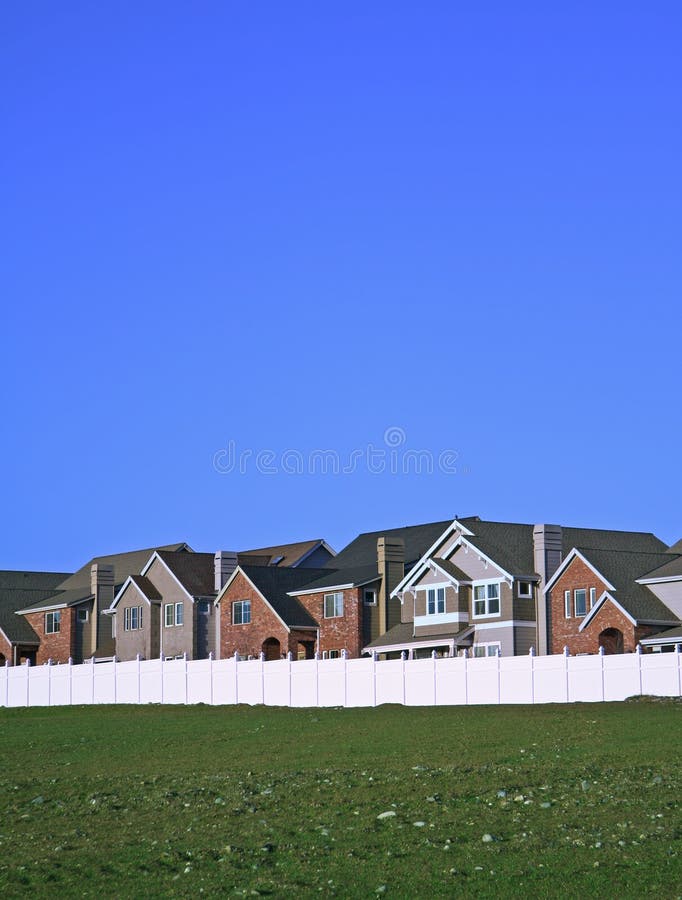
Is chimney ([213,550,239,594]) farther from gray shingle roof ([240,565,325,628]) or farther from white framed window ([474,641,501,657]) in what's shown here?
white framed window ([474,641,501,657])

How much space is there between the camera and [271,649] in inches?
3054

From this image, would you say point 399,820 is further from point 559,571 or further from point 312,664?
point 559,571

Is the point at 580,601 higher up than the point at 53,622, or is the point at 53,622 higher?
the point at 580,601

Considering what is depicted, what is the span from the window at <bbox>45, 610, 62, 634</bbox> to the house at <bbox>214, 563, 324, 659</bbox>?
1689cm

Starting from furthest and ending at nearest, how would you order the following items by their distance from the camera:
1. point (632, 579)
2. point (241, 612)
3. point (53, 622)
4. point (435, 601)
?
1. point (53, 622)
2. point (241, 612)
3. point (435, 601)
4. point (632, 579)

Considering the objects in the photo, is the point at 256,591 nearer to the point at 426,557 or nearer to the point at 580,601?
the point at 426,557

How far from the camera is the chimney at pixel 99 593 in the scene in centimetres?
9138


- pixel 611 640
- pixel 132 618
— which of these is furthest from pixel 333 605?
pixel 611 640

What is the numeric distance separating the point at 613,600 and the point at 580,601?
346 cm

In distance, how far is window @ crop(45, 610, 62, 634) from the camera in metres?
92.6

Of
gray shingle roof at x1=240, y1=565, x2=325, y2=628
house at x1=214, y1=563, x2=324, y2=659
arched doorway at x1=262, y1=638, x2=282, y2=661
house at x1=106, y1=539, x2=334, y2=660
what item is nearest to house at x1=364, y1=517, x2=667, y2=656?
house at x1=214, y1=563, x2=324, y2=659

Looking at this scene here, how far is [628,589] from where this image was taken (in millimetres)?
62094

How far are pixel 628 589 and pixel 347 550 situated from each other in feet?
93.8

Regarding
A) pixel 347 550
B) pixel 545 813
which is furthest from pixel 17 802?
pixel 347 550
